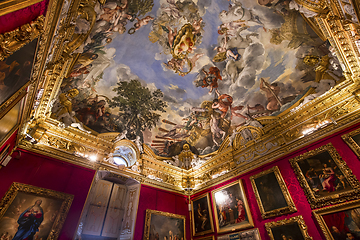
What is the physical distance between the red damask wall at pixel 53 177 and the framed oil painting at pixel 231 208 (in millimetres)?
6941

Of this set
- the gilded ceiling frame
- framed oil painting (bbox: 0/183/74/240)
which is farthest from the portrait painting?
framed oil painting (bbox: 0/183/74/240)

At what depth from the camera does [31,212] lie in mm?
7180

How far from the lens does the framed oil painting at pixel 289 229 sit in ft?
23.1

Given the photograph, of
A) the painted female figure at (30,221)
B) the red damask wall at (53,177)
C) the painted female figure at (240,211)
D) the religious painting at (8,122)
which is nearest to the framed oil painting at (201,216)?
the painted female figure at (240,211)

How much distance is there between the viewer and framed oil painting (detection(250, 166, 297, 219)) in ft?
26.1

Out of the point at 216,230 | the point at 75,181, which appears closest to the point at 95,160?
the point at 75,181

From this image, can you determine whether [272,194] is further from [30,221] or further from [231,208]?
[30,221]

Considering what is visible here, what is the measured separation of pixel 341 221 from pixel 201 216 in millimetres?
6685

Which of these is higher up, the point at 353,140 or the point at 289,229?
the point at 353,140

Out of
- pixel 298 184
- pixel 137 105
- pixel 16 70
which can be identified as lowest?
pixel 298 184

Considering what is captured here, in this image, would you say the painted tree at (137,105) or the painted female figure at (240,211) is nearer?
the painted female figure at (240,211)

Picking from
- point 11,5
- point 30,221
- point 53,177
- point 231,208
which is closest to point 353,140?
point 231,208

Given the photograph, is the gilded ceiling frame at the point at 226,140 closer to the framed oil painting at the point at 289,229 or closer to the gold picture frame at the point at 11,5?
the gold picture frame at the point at 11,5

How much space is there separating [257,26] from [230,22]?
4.83ft
